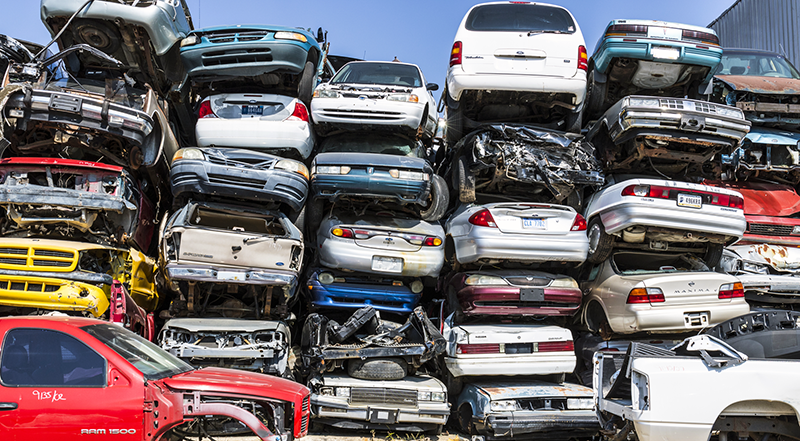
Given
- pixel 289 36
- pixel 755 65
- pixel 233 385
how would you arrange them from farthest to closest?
pixel 755 65 < pixel 289 36 < pixel 233 385

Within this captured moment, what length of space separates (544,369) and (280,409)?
150 inches

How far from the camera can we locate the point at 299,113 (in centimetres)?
822

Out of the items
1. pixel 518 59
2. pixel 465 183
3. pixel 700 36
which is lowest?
pixel 465 183

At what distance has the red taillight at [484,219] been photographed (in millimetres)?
7324

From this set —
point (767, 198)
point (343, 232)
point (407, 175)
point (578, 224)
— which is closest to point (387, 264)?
point (343, 232)

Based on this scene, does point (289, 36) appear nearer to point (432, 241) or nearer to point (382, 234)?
point (382, 234)

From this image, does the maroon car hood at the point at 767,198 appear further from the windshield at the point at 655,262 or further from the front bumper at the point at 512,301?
the front bumper at the point at 512,301

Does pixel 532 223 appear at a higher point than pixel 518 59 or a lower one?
lower

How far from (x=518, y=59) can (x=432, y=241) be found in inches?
120

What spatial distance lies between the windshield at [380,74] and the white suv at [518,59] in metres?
0.66

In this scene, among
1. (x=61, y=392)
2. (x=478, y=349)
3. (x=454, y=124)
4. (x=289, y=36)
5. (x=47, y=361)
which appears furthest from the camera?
(x=454, y=124)

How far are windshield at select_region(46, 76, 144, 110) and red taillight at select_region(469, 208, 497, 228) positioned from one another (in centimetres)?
499

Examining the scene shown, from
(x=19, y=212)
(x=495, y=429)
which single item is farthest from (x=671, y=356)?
(x=19, y=212)

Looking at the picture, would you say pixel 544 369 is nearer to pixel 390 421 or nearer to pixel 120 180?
pixel 390 421
